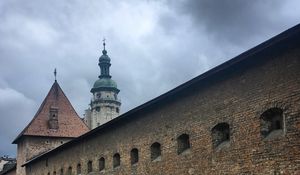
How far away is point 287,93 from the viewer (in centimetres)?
965

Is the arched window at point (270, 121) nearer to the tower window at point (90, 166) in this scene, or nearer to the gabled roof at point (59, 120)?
the tower window at point (90, 166)

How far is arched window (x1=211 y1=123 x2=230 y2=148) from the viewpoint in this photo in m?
11.6

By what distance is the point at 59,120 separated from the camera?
3156 cm

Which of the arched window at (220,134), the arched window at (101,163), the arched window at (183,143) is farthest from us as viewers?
the arched window at (101,163)

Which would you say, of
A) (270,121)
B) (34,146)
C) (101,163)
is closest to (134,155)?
(101,163)

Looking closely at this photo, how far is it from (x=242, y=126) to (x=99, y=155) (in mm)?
9236

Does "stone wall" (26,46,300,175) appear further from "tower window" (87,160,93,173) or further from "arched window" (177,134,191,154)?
"tower window" (87,160,93,173)

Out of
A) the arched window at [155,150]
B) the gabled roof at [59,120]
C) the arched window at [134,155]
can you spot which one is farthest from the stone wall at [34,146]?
the arched window at [155,150]

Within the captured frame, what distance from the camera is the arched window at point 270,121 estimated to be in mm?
10086

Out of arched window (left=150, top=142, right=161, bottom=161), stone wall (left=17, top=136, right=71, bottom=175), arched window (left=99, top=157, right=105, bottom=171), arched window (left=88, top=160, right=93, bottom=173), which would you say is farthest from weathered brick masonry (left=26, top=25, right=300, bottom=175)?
stone wall (left=17, top=136, right=71, bottom=175)

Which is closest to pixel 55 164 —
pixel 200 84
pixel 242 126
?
pixel 200 84

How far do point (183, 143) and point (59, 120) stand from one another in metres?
19.7

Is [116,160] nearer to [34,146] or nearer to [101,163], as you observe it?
[101,163]

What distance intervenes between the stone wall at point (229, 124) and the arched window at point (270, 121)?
9 cm
